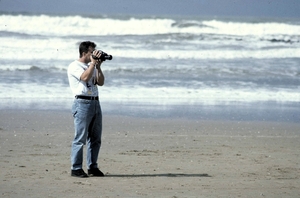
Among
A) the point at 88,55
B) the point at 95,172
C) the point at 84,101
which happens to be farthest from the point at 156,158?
the point at 88,55

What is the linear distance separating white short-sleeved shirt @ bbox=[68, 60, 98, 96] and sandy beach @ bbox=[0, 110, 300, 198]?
2.99ft

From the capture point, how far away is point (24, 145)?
8.38m

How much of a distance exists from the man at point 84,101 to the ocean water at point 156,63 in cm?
557

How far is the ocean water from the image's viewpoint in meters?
14.0

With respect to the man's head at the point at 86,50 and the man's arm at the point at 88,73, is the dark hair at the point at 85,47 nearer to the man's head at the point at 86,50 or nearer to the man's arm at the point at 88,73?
the man's head at the point at 86,50

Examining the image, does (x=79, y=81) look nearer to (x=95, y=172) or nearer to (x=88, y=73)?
(x=88, y=73)

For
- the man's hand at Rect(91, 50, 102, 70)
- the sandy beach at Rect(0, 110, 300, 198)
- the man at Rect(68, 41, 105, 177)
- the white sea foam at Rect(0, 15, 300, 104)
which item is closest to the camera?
the sandy beach at Rect(0, 110, 300, 198)

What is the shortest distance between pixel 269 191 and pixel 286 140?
11.1 ft

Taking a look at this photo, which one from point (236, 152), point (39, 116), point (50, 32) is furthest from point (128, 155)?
point (50, 32)

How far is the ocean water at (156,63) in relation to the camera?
45.9 feet

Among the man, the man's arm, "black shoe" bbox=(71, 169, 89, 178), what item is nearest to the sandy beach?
"black shoe" bbox=(71, 169, 89, 178)

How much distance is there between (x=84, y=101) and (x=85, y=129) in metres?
0.29

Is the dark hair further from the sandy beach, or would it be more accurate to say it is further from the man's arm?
the sandy beach

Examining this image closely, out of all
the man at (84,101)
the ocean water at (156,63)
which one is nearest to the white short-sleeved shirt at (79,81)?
the man at (84,101)
